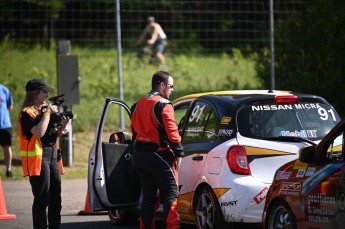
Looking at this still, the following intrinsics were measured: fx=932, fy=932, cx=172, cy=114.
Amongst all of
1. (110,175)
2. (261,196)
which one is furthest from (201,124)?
(261,196)

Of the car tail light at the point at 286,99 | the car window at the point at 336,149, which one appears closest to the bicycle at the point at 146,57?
the car tail light at the point at 286,99

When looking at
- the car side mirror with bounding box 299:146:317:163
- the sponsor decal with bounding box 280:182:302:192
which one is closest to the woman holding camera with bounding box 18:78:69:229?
the sponsor decal with bounding box 280:182:302:192

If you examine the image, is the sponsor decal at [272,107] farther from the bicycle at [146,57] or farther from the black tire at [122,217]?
the bicycle at [146,57]

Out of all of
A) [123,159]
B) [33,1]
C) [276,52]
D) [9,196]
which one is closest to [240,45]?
[276,52]

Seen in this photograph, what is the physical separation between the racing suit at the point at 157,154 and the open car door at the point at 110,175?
39.2 inches

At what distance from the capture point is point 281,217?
8.90m

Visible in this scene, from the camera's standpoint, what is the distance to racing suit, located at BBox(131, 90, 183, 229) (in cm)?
984

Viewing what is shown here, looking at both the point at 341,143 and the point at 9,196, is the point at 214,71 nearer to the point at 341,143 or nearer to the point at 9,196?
the point at 9,196

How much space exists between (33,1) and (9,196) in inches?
224

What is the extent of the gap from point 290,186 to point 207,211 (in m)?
1.64

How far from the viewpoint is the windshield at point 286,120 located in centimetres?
1006

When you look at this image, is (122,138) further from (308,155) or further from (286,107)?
(308,155)

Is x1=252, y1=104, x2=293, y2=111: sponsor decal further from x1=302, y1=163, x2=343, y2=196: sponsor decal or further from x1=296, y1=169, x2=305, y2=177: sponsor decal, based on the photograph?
x1=302, y1=163, x2=343, y2=196: sponsor decal

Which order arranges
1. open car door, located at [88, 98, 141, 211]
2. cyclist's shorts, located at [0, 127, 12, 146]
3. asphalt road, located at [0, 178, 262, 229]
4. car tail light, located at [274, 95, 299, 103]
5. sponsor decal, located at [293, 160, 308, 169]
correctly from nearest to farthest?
sponsor decal, located at [293, 160, 308, 169] < car tail light, located at [274, 95, 299, 103] < open car door, located at [88, 98, 141, 211] < asphalt road, located at [0, 178, 262, 229] < cyclist's shorts, located at [0, 127, 12, 146]
